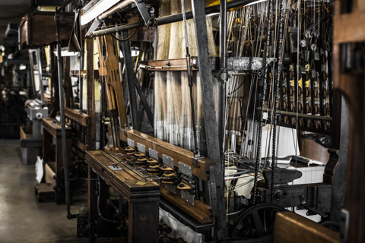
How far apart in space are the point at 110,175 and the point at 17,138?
11.0 metres

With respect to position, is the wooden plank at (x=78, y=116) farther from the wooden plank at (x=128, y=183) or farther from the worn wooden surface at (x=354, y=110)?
the worn wooden surface at (x=354, y=110)

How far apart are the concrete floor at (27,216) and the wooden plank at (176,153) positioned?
5.78 feet

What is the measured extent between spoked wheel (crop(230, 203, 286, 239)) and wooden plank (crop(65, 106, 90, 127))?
3.13m

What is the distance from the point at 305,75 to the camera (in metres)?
4.94

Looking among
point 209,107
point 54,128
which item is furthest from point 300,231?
point 54,128

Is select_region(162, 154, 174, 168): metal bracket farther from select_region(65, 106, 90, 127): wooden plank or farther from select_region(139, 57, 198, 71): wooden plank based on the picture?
select_region(65, 106, 90, 127): wooden plank

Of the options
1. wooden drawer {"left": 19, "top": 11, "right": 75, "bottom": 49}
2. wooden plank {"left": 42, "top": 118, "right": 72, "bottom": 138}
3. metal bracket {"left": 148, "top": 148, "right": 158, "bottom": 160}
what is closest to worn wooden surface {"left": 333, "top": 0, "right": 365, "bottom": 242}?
metal bracket {"left": 148, "top": 148, "right": 158, "bottom": 160}

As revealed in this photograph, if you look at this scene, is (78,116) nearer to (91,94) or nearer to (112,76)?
(91,94)

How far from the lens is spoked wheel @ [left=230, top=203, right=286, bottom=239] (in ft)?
9.78

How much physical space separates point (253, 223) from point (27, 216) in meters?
3.84

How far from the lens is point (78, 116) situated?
6.05 metres

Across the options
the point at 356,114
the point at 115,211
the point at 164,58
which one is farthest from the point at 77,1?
the point at 356,114

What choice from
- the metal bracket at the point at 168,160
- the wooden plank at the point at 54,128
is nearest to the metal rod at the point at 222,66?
the metal bracket at the point at 168,160

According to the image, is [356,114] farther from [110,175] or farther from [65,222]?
[65,222]
